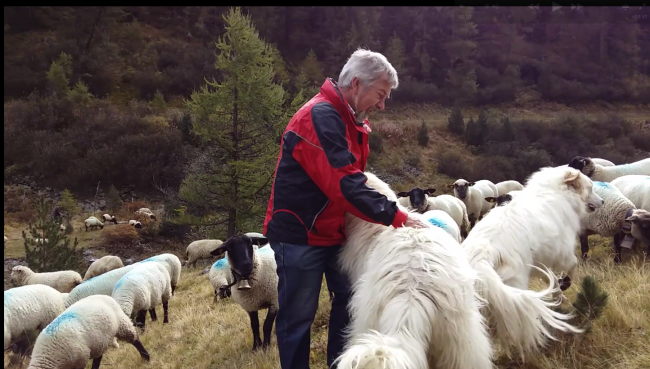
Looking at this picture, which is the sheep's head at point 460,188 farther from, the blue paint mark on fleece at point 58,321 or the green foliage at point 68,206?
the green foliage at point 68,206

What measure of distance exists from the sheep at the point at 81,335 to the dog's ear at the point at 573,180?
562cm

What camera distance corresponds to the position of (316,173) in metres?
→ 2.68

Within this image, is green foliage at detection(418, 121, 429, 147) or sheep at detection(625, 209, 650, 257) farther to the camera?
green foliage at detection(418, 121, 429, 147)

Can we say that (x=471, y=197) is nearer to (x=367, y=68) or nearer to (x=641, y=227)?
(x=641, y=227)

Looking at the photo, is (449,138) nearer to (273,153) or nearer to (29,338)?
(273,153)

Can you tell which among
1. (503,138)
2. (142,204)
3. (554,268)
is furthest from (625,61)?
(554,268)

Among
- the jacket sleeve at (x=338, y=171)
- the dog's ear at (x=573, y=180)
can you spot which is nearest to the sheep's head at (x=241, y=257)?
the jacket sleeve at (x=338, y=171)

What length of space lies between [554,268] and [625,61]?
45.1 m

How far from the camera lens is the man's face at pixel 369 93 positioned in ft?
9.16

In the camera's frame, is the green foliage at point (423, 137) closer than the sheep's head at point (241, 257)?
No

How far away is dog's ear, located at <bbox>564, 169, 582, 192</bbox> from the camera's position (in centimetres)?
460

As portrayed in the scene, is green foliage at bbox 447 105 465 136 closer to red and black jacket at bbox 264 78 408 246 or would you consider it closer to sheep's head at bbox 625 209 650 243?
sheep's head at bbox 625 209 650 243

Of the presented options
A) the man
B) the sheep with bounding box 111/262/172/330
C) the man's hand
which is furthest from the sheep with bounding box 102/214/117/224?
the man's hand

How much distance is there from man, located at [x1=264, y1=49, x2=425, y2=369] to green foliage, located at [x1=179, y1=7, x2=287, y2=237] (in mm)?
11697
